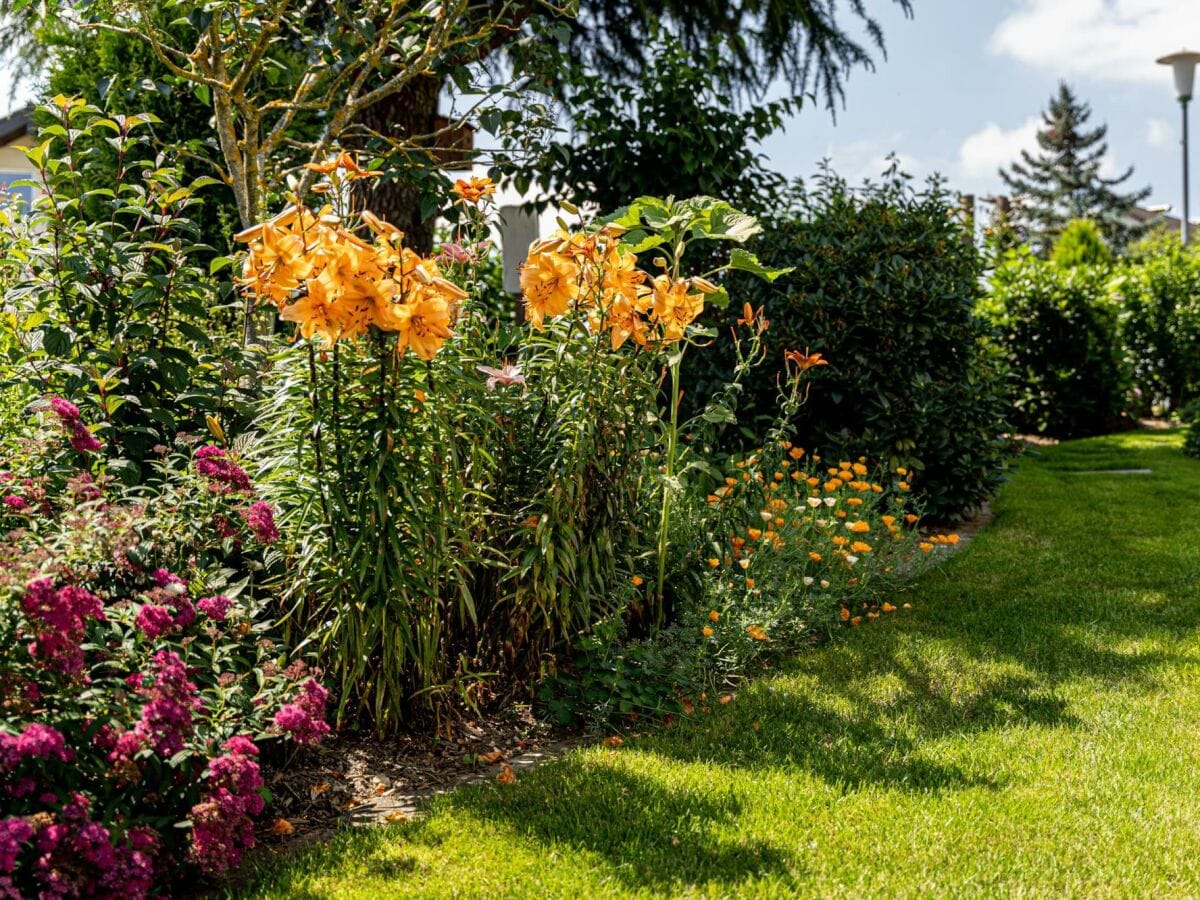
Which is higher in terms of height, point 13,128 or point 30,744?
point 13,128

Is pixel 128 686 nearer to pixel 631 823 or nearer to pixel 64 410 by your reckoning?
pixel 64 410

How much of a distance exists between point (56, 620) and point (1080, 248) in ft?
49.2

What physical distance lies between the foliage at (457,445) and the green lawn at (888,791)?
551mm

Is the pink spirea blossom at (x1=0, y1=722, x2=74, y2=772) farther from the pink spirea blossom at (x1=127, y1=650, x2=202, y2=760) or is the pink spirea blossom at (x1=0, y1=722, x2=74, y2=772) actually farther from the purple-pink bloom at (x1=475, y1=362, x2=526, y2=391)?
the purple-pink bloom at (x1=475, y1=362, x2=526, y2=391)

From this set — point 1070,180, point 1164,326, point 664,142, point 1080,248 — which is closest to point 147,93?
point 664,142

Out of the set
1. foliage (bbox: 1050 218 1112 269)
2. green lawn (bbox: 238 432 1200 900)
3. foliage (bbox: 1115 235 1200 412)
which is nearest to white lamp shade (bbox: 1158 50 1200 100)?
foliage (bbox: 1050 218 1112 269)

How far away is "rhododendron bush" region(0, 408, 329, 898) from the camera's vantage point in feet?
7.54

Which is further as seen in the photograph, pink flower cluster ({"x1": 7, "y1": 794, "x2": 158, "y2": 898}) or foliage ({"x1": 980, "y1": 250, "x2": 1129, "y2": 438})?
foliage ({"x1": 980, "y1": 250, "x2": 1129, "y2": 438})

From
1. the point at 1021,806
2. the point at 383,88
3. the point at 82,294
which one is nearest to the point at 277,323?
the point at 383,88

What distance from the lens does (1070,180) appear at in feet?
145

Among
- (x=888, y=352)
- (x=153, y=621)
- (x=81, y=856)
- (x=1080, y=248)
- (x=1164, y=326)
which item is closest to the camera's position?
(x=81, y=856)

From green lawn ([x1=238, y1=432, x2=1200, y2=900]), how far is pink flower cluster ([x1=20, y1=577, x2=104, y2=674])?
0.72 meters

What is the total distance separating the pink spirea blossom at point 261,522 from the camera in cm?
293

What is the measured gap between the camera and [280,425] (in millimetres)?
3404
